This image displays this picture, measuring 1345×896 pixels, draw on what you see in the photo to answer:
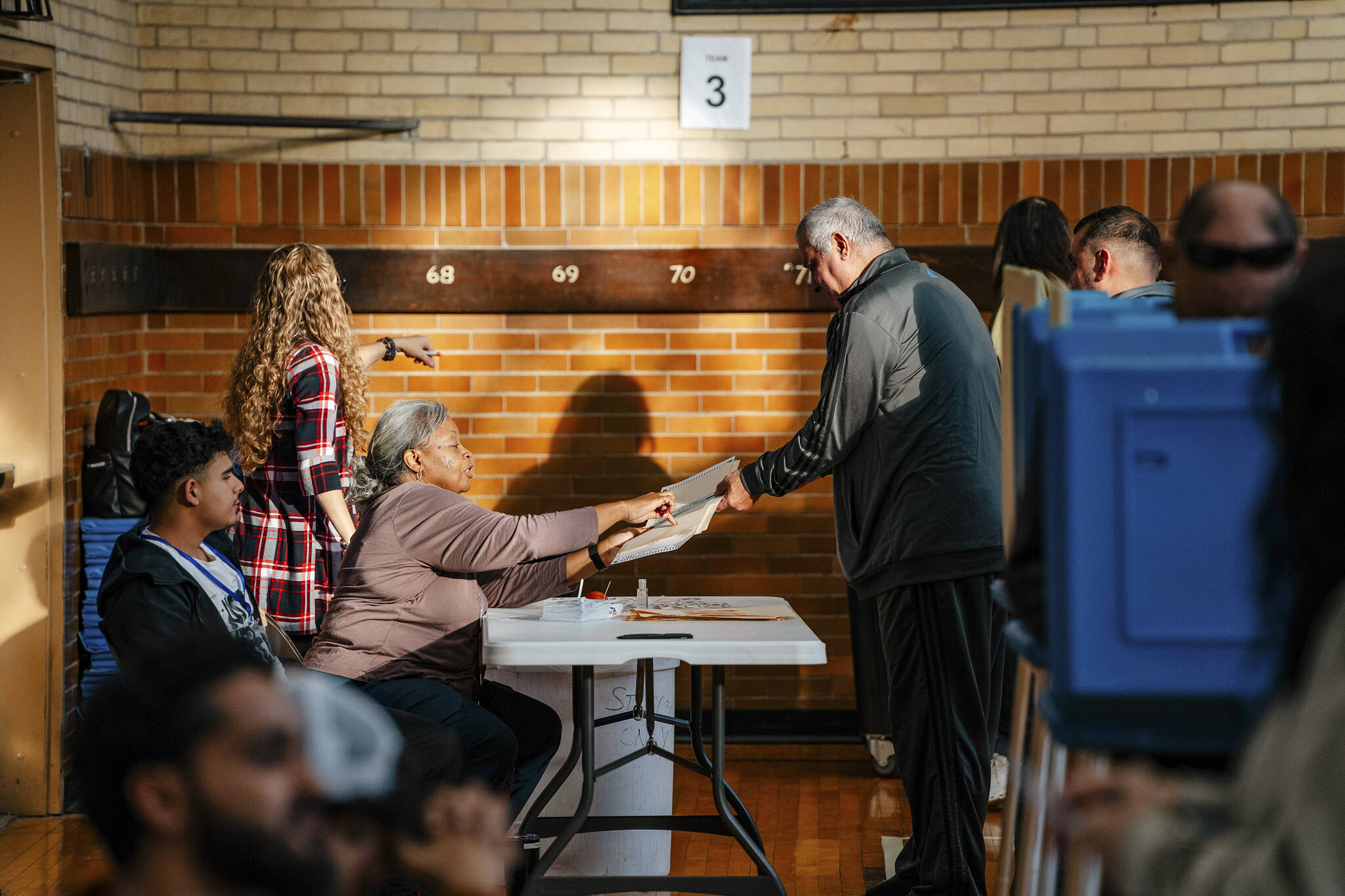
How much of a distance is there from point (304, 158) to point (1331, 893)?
4.34m

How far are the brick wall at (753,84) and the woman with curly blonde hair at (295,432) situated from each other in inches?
40.9

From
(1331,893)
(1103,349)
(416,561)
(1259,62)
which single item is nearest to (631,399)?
(416,561)

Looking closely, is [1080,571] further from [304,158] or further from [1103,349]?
[304,158]

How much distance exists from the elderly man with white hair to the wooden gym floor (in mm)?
454

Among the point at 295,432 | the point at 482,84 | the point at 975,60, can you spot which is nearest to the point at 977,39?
the point at 975,60

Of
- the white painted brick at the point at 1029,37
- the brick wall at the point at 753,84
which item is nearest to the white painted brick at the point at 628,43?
the brick wall at the point at 753,84

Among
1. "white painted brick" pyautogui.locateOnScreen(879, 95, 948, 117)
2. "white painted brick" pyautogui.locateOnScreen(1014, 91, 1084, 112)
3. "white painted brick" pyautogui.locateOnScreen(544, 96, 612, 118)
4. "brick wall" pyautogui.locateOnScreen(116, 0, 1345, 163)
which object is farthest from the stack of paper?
"white painted brick" pyautogui.locateOnScreen(1014, 91, 1084, 112)

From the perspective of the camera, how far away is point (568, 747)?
3604 mm

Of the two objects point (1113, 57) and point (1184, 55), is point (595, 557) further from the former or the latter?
point (1184, 55)

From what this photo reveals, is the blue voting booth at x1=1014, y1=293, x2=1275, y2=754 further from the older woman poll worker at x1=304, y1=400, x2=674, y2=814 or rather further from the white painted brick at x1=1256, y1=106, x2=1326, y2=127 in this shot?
the white painted brick at x1=1256, y1=106, x2=1326, y2=127

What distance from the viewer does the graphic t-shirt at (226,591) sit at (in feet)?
9.60

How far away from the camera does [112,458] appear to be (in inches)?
164

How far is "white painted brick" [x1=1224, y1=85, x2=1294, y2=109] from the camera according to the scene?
451 cm

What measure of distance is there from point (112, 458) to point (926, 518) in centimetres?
265
